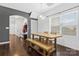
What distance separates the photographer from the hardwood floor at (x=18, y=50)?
194cm

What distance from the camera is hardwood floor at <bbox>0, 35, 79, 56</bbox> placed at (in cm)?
194

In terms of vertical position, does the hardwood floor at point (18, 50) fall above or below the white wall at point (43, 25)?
below

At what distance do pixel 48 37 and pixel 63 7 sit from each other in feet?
2.23

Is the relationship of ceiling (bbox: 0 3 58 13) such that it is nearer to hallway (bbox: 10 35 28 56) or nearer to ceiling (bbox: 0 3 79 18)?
ceiling (bbox: 0 3 79 18)

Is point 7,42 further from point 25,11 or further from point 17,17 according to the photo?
point 25,11

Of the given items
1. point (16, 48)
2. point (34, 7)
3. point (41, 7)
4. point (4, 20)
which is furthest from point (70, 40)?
point (4, 20)

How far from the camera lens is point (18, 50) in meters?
1.96

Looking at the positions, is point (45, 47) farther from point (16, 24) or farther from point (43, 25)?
point (16, 24)

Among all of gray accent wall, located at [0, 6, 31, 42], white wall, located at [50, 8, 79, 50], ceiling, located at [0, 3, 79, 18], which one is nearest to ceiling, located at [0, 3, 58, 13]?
ceiling, located at [0, 3, 79, 18]

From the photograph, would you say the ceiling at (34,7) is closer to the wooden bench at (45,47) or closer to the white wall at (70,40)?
the white wall at (70,40)

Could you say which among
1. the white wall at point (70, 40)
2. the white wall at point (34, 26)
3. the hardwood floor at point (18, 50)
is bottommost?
the hardwood floor at point (18, 50)

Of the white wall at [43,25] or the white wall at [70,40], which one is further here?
the white wall at [43,25]

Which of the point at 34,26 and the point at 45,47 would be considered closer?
the point at 45,47

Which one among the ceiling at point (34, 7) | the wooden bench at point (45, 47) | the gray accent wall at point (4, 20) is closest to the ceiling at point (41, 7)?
the ceiling at point (34, 7)
